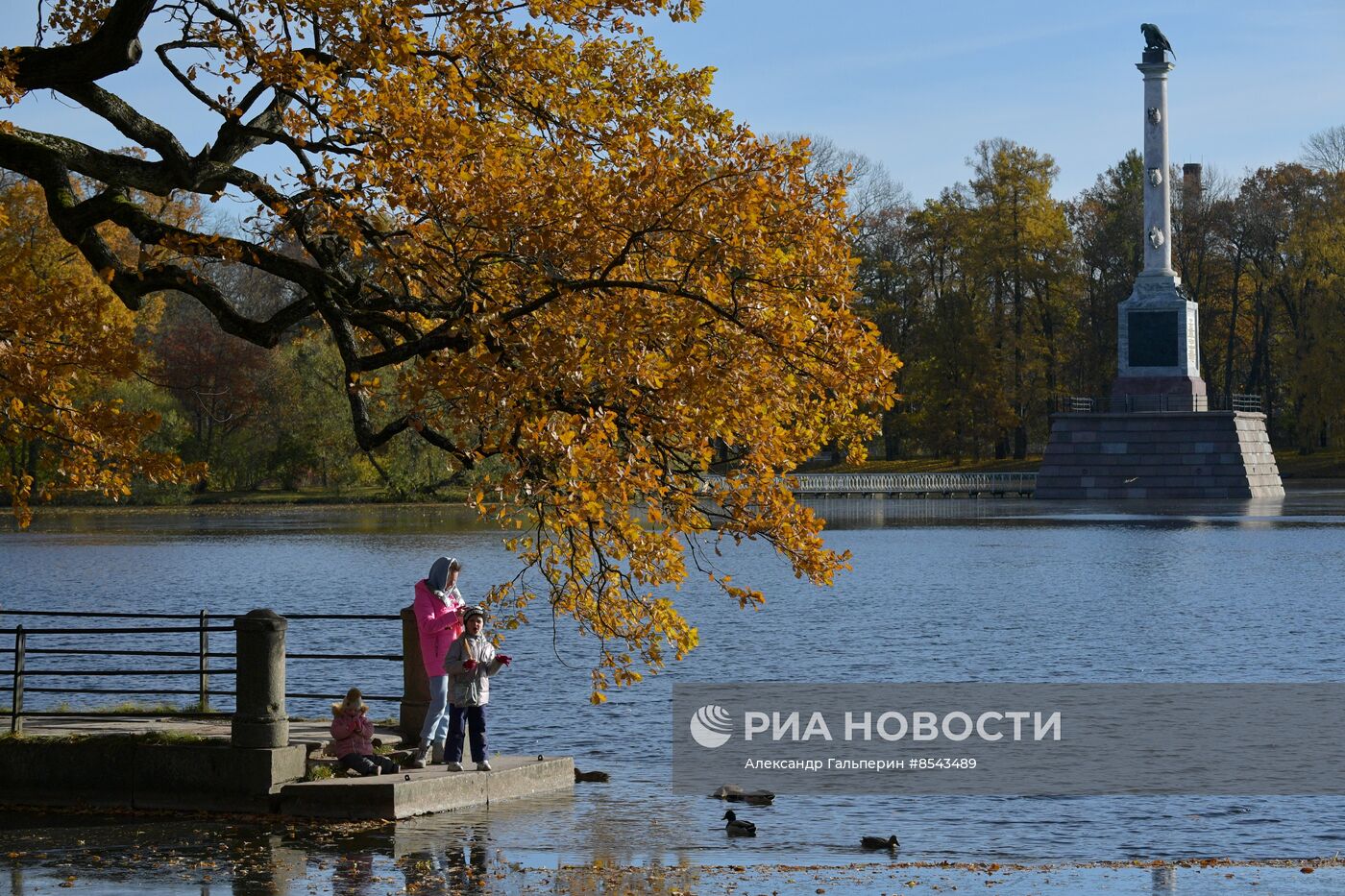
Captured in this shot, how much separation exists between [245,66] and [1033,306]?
93321 mm

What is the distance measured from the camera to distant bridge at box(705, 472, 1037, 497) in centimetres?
9369

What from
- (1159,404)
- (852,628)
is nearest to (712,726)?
(852,628)

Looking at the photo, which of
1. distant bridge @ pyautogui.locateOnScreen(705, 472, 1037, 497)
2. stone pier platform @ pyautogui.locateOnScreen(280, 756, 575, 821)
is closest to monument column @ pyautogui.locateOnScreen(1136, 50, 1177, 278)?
distant bridge @ pyautogui.locateOnScreen(705, 472, 1037, 497)

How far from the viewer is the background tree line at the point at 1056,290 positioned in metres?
97.8

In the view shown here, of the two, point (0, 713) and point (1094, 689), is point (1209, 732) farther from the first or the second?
point (0, 713)

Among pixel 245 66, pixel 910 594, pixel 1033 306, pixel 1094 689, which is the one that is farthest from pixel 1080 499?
pixel 245 66

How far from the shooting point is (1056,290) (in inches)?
4033

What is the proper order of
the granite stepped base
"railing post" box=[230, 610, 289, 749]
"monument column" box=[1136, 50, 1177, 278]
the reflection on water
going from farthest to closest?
the granite stepped base, "monument column" box=[1136, 50, 1177, 278], "railing post" box=[230, 610, 289, 749], the reflection on water

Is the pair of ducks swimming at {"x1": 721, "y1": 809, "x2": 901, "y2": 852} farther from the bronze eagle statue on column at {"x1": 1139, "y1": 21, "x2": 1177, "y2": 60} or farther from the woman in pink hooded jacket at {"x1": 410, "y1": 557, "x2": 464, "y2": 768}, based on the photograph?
the bronze eagle statue on column at {"x1": 1139, "y1": 21, "x2": 1177, "y2": 60}

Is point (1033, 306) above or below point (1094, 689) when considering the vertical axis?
above

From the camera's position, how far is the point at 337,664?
29750 mm

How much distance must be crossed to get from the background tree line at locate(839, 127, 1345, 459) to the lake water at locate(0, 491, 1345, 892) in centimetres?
2089

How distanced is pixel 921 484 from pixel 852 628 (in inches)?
2446

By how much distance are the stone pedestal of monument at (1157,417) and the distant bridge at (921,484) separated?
773 cm
